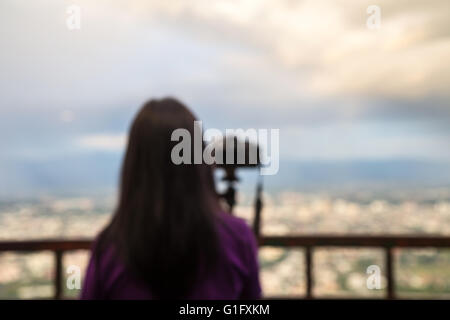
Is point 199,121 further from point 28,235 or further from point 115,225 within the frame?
point 28,235

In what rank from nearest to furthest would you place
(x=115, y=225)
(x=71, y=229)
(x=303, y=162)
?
(x=115, y=225) → (x=71, y=229) → (x=303, y=162)

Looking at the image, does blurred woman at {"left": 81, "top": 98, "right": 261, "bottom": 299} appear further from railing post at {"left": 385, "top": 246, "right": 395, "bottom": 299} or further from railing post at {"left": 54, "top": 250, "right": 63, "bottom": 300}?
railing post at {"left": 385, "top": 246, "right": 395, "bottom": 299}

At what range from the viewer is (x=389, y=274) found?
3.38m

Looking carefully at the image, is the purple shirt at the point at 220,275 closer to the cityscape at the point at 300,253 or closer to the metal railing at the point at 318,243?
the cityscape at the point at 300,253

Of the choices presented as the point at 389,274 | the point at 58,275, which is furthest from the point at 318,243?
the point at 58,275

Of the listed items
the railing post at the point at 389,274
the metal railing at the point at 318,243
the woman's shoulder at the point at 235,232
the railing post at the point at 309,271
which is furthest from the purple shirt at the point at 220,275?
the railing post at the point at 389,274

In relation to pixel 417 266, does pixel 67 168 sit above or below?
above

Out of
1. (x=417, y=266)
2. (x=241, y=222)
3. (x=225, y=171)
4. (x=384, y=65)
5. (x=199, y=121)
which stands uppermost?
(x=384, y=65)

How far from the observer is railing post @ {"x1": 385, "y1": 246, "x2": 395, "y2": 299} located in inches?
131

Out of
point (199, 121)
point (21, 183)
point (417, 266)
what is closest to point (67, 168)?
point (21, 183)

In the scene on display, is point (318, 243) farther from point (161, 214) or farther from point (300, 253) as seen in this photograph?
point (161, 214)

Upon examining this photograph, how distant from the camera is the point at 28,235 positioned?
3.09 metres
